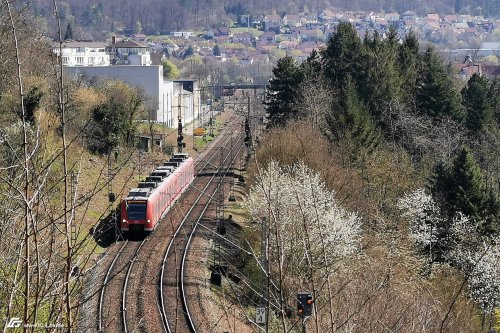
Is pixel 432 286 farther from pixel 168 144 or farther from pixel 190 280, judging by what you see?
pixel 168 144

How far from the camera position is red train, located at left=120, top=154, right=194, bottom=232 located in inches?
870

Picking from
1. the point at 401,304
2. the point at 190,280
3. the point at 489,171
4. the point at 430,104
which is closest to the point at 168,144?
the point at 430,104

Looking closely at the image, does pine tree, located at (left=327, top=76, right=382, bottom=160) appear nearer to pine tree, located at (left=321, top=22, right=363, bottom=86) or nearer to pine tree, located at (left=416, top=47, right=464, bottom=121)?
pine tree, located at (left=416, top=47, right=464, bottom=121)

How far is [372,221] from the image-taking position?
2367 centimetres

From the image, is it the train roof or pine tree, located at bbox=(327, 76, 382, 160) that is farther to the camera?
pine tree, located at bbox=(327, 76, 382, 160)

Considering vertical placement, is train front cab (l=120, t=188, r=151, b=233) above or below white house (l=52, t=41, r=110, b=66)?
above

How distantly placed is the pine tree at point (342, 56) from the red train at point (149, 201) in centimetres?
1456

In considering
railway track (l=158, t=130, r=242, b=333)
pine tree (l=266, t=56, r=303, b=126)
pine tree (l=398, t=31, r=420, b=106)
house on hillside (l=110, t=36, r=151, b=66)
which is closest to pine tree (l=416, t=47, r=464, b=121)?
pine tree (l=398, t=31, r=420, b=106)

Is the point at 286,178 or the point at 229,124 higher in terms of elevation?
the point at 286,178

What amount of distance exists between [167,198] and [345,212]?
6.09 meters

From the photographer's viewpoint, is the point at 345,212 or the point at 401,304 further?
the point at 345,212

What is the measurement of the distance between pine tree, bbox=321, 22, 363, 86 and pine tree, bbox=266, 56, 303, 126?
196 cm

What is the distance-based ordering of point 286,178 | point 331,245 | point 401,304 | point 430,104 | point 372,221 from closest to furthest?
point 401,304
point 331,245
point 286,178
point 372,221
point 430,104

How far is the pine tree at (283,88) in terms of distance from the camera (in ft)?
124
